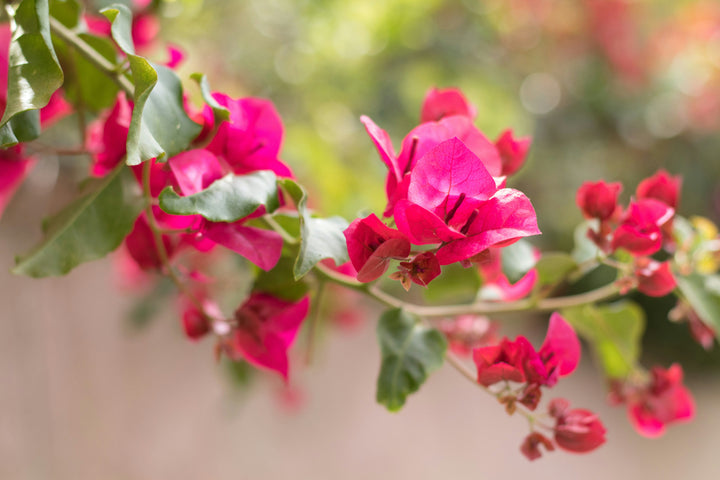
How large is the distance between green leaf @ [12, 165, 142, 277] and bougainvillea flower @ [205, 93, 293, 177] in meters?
0.05

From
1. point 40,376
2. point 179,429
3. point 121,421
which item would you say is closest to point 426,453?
point 179,429

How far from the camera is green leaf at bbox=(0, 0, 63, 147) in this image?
0.22m

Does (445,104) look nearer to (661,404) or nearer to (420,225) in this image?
(420,225)

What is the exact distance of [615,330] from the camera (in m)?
0.40

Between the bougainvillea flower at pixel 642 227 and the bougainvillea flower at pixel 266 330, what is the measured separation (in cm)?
17

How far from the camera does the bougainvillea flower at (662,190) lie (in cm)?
31

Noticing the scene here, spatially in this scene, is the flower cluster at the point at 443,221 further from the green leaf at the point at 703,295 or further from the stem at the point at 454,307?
the green leaf at the point at 703,295

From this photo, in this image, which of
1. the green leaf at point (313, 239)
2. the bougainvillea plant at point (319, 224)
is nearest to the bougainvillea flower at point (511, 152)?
the bougainvillea plant at point (319, 224)

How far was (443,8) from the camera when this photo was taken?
1331 millimetres

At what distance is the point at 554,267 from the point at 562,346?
0.08m

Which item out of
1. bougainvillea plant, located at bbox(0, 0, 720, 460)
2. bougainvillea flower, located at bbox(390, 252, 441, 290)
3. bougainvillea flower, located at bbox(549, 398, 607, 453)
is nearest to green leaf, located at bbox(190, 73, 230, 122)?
bougainvillea plant, located at bbox(0, 0, 720, 460)

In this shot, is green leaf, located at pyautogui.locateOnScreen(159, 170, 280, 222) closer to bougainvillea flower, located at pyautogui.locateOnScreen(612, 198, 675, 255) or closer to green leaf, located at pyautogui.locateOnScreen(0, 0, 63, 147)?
green leaf, located at pyautogui.locateOnScreen(0, 0, 63, 147)

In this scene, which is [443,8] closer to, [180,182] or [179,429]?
[179,429]

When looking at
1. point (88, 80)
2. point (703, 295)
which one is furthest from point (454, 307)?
Answer: point (88, 80)
